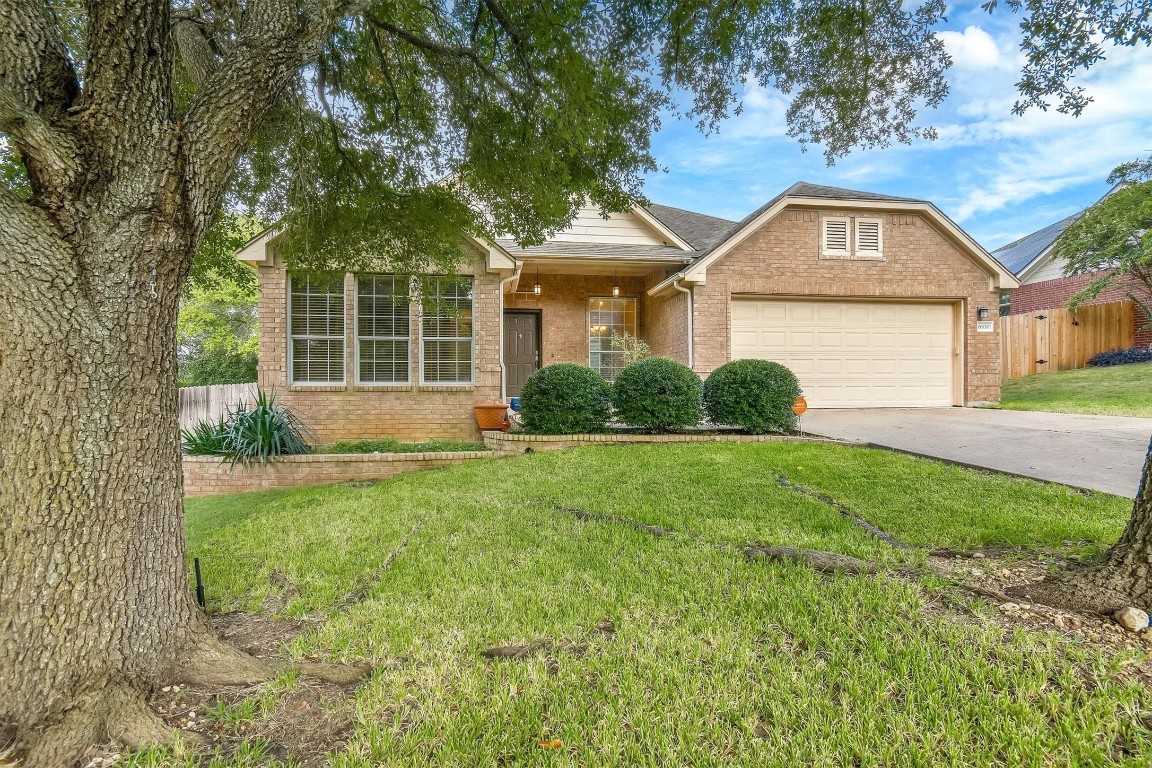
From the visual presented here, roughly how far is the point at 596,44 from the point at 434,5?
1514 mm

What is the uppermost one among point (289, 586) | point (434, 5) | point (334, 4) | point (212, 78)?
point (434, 5)

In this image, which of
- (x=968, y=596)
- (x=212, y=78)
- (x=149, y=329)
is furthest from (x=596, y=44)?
(x=968, y=596)

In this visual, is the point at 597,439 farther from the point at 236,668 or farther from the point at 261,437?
the point at 236,668

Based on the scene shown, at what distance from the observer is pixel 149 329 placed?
6.73 ft

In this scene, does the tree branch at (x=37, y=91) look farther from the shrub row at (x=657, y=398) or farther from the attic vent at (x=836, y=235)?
the attic vent at (x=836, y=235)

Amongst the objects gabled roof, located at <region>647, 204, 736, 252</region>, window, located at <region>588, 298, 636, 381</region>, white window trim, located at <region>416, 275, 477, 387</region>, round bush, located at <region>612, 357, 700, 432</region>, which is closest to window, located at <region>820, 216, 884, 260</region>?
gabled roof, located at <region>647, 204, 736, 252</region>

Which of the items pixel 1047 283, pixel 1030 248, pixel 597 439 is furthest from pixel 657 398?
pixel 1030 248

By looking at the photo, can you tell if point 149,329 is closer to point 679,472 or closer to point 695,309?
point 679,472

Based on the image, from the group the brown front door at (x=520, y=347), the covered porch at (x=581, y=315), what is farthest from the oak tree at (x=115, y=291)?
the brown front door at (x=520, y=347)

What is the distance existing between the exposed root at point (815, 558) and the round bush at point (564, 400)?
15.3ft

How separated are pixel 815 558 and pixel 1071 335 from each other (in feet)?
63.8

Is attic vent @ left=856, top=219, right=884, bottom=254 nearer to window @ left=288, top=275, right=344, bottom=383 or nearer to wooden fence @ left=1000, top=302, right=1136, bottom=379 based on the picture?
wooden fence @ left=1000, top=302, right=1136, bottom=379

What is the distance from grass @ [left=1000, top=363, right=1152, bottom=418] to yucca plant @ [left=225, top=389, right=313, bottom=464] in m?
13.6

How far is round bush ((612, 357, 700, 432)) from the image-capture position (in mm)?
7676
